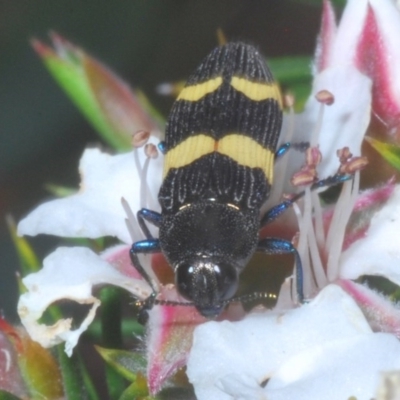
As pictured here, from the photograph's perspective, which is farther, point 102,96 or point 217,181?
point 102,96

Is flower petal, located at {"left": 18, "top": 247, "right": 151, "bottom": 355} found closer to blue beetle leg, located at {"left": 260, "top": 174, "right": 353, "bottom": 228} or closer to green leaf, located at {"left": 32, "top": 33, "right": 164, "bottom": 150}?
blue beetle leg, located at {"left": 260, "top": 174, "right": 353, "bottom": 228}

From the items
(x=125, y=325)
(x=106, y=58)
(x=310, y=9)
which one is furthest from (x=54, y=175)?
(x=125, y=325)

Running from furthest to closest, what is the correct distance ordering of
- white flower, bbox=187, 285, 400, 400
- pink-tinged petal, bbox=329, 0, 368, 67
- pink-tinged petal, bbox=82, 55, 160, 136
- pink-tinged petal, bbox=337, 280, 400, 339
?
pink-tinged petal, bbox=82, 55, 160, 136, pink-tinged petal, bbox=329, 0, 368, 67, pink-tinged petal, bbox=337, 280, 400, 339, white flower, bbox=187, 285, 400, 400

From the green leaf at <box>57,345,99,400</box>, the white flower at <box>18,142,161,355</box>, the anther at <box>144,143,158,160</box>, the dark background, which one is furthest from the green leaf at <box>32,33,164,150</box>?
the dark background

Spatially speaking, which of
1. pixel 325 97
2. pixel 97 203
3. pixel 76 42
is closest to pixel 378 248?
pixel 325 97

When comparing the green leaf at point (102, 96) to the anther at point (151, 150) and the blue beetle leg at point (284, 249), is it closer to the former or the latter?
the anther at point (151, 150)

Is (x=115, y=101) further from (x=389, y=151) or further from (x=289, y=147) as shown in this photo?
(x=389, y=151)

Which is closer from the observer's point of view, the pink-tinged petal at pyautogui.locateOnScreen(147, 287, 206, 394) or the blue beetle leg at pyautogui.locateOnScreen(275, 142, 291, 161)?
the pink-tinged petal at pyautogui.locateOnScreen(147, 287, 206, 394)

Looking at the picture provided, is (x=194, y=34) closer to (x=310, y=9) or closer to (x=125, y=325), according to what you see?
(x=310, y=9)
